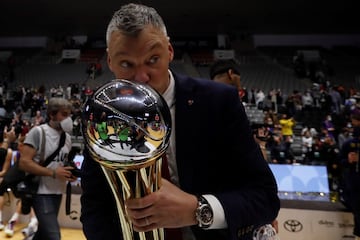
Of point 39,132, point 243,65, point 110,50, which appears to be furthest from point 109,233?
point 243,65

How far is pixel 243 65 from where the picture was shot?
744 inches

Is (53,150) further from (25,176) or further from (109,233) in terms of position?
(109,233)

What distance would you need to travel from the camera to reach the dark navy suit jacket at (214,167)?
764mm

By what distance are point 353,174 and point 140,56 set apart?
3.46 meters

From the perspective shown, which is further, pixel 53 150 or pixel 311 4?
pixel 311 4

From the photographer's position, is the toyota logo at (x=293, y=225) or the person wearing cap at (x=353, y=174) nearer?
the person wearing cap at (x=353, y=174)

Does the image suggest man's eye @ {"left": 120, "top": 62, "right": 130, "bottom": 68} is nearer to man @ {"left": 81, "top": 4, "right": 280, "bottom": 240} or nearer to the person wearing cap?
man @ {"left": 81, "top": 4, "right": 280, "bottom": 240}

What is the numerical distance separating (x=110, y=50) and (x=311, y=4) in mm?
16425

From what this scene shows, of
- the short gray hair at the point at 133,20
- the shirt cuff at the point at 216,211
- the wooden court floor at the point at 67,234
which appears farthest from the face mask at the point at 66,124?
the shirt cuff at the point at 216,211

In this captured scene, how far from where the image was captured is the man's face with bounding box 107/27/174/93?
703 millimetres

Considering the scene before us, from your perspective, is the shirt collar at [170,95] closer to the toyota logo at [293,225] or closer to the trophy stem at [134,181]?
the trophy stem at [134,181]

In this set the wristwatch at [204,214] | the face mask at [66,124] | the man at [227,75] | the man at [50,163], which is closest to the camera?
the wristwatch at [204,214]

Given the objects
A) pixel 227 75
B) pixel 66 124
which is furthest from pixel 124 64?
pixel 66 124

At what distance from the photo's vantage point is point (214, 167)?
0.81 meters
